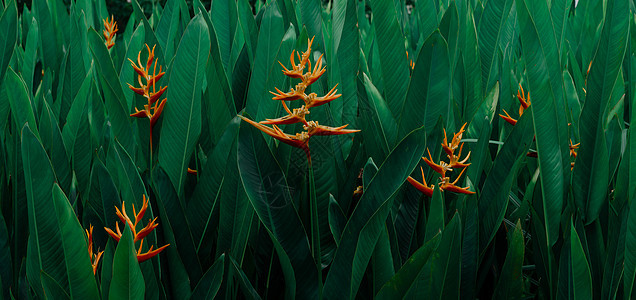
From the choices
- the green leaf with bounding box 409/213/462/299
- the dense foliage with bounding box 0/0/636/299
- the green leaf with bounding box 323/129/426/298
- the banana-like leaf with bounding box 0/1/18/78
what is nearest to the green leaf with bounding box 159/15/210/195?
the dense foliage with bounding box 0/0/636/299

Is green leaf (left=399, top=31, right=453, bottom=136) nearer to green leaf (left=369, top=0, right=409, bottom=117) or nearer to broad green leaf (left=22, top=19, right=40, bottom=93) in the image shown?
green leaf (left=369, top=0, right=409, bottom=117)

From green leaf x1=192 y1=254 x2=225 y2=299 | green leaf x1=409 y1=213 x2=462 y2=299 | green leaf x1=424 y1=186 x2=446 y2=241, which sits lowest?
green leaf x1=192 y1=254 x2=225 y2=299

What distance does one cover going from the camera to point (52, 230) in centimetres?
72

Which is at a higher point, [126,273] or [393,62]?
[393,62]

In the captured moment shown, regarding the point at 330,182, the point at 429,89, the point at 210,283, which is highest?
the point at 429,89

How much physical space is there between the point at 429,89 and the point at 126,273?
1.57ft

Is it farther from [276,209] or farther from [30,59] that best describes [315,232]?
[30,59]

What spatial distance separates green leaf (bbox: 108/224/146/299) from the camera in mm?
613

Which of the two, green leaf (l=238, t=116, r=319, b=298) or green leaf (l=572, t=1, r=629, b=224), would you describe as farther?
green leaf (l=572, t=1, r=629, b=224)

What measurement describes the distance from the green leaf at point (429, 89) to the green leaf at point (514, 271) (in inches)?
8.1

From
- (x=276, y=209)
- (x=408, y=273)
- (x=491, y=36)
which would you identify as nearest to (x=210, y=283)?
(x=276, y=209)

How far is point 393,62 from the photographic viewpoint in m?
1.01

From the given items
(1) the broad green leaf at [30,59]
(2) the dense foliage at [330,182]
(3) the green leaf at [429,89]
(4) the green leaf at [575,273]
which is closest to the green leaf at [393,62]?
(2) the dense foliage at [330,182]

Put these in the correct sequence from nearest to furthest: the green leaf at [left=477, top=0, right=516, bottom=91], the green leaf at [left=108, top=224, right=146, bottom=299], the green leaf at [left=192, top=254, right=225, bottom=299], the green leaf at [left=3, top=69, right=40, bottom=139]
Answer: the green leaf at [left=108, top=224, right=146, bottom=299]
the green leaf at [left=192, top=254, right=225, bottom=299]
the green leaf at [left=3, top=69, right=40, bottom=139]
the green leaf at [left=477, top=0, right=516, bottom=91]
